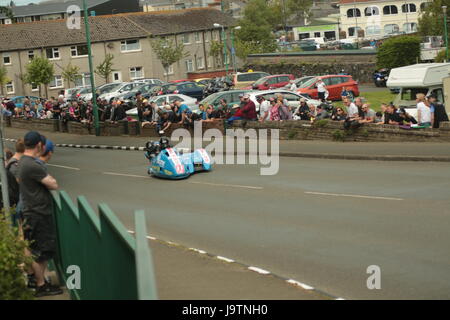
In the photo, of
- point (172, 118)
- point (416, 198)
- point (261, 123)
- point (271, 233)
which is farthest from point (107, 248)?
point (172, 118)

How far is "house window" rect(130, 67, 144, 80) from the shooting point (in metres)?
89.4

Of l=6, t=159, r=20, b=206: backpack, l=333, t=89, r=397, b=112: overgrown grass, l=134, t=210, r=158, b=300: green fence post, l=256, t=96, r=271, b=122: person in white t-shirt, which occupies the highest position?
l=134, t=210, r=158, b=300: green fence post

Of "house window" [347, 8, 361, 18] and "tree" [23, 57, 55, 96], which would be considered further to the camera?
"house window" [347, 8, 361, 18]

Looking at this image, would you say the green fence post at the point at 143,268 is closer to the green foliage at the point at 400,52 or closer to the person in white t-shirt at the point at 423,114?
the person in white t-shirt at the point at 423,114

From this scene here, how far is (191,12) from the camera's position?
9662 cm

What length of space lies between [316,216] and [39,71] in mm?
65077

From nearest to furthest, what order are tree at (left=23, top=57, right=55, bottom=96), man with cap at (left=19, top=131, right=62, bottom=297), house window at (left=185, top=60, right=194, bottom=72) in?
man with cap at (left=19, top=131, right=62, bottom=297) → tree at (left=23, top=57, right=55, bottom=96) → house window at (left=185, top=60, right=194, bottom=72)

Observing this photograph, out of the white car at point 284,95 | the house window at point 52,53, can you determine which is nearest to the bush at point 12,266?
the white car at point 284,95

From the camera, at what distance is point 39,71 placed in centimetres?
7825

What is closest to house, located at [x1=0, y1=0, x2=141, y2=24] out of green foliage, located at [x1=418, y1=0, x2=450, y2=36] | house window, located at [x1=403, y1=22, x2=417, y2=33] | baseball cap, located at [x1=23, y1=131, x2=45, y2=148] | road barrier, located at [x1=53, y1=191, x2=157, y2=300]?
house window, located at [x1=403, y1=22, x2=417, y2=33]

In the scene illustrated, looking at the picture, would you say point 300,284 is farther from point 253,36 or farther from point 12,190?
point 253,36

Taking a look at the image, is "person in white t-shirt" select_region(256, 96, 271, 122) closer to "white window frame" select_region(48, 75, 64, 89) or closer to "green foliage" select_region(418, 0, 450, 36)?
"green foliage" select_region(418, 0, 450, 36)

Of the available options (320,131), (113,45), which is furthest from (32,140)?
(113,45)

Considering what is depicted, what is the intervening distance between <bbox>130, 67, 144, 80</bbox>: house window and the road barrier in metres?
79.2
